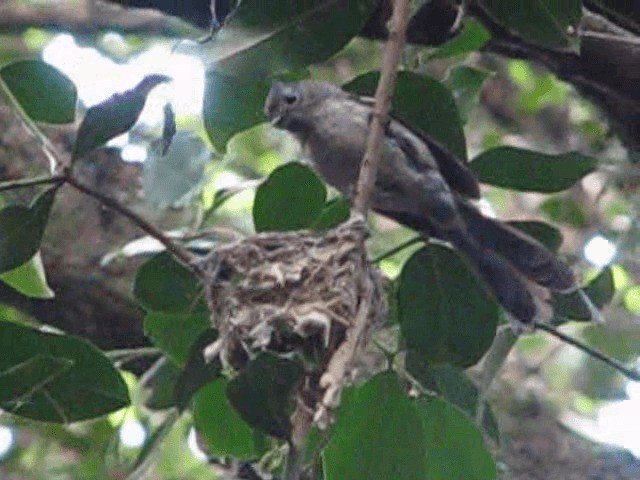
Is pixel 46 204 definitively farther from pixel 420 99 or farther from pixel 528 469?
pixel 528 469

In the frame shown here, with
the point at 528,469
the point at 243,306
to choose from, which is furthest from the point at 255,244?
the point at 528,469

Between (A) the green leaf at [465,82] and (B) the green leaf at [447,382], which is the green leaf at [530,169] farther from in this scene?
(A) the green leaf at [465,82]

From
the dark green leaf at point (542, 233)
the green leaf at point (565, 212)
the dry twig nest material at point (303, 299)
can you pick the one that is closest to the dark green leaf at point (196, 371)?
the dry twig nest material at point (303, 299)

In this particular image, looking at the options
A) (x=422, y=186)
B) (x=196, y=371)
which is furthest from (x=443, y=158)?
(x=196, y=371)

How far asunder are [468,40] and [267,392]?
0.63 m

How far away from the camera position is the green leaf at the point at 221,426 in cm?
141

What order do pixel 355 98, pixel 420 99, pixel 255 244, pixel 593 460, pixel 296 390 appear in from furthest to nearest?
pixel 593 460 → pixel 355 98 → pixel 420 99 → pixel 255 244 → pixel 296 390

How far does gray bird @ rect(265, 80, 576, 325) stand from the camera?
1363 millimetres

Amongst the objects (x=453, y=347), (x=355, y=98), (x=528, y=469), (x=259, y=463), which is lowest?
(x=528, y=469)

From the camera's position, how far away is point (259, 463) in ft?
4.65

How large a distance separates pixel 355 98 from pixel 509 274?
248 millimetres

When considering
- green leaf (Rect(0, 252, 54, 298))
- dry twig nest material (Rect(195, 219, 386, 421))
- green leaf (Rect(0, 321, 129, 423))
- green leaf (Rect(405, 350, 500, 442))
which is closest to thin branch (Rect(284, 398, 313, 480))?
dry twig nest material (Rect(195, 219, 386, 421))

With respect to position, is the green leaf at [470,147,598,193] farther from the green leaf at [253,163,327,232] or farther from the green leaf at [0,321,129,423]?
the green leaf at [0,321,129,423]

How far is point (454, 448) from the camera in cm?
120
